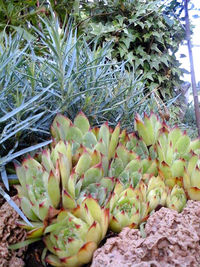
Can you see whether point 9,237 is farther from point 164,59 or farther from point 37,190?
point 164,59

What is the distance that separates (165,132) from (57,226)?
501 millimetres

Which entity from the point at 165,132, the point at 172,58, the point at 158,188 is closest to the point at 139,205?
the point at 158,188

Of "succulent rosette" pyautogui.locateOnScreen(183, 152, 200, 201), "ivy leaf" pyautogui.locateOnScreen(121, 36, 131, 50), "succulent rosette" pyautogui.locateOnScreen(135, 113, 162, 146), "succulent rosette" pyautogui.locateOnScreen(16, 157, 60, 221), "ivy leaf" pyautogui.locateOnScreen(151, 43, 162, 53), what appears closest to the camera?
"succulent rosette" pyautogui.locateOnScreen(16, 157, 60, 221)

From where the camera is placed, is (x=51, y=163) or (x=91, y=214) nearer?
(x=91, y=214)

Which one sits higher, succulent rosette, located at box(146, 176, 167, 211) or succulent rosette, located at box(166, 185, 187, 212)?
succulent rosette, located at box(146, 176, 167, 211)

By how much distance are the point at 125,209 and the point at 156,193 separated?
0.38 feet

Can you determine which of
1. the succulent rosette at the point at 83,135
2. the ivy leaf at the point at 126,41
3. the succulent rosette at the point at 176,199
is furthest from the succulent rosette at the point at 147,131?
the ivy leaf at the point at 126,41

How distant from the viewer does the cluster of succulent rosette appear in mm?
640

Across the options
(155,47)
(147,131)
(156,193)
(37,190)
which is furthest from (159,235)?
(155,47)

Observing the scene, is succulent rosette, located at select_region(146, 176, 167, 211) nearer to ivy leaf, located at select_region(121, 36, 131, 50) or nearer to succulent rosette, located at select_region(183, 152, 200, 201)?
succulent rosette, located at select_region(183, 152, 200, 201)

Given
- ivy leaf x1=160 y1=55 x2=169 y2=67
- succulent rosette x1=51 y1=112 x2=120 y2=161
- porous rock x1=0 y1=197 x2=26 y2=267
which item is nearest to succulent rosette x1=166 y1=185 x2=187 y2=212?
succulent rosette x1=51 y1=112 x2=120 y2=161

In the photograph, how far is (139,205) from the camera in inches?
27.9

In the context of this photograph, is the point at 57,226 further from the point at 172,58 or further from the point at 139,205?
the point at 172,58

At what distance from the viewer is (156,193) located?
2.52 ft
